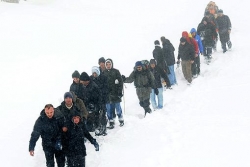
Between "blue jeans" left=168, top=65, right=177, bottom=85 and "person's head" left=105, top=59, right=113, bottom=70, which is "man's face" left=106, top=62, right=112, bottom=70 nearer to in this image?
"person's head" left=105, top=59, right=113, bottom=70

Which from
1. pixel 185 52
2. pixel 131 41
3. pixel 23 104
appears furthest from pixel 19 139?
pixel 131 41

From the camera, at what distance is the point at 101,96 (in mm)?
9789

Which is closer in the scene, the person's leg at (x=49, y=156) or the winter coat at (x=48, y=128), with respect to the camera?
the winter coat at (x=48, y=128)

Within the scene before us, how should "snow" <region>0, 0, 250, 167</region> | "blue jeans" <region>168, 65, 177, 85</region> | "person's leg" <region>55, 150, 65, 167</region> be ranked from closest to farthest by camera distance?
"person's leg" <region>55, 150, 65, 167</region> → "snow" <region>0, 0, 250, 167</region> → "blue jeans" <region>168, 65, 177, 85</region>

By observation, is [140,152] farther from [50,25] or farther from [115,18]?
[115,18]

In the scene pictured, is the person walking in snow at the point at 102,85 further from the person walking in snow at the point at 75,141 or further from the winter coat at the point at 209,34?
the winter coat at the point at 209,34

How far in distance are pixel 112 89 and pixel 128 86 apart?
526 centimetres

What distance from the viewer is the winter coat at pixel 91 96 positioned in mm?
9555

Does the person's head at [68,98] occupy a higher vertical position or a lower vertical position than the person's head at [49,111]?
higher

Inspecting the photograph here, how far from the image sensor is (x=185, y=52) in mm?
14242

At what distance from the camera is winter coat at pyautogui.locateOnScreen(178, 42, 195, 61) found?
1414 cm

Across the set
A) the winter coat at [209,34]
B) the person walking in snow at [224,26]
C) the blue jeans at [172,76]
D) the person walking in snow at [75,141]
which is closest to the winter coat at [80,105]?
the person walking in snow at [75,141]

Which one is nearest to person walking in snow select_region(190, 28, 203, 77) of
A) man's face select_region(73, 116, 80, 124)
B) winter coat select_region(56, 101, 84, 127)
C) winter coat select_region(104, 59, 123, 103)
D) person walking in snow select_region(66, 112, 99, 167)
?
winter coat select_region(104, 59, 123, 103)

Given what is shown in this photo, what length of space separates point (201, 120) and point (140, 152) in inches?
83.6
